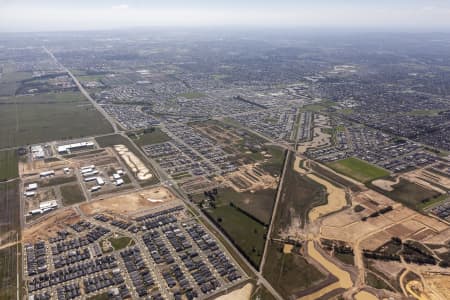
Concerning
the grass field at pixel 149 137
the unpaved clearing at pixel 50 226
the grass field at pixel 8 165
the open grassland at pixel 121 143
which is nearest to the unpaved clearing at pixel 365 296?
the unpaved clearing at pixel 50 226

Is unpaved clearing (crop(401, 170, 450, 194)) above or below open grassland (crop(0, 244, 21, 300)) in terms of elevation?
above

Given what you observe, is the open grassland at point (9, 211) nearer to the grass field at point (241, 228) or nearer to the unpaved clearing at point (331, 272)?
the grass field at point (241, 228)

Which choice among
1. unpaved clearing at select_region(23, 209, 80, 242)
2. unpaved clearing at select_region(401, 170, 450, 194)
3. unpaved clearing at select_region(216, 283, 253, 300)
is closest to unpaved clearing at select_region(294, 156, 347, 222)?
unpaved clearing at select_region(401, 170, 450, 194)

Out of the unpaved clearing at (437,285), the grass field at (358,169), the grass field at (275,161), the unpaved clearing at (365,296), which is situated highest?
the grass field at (275,161)

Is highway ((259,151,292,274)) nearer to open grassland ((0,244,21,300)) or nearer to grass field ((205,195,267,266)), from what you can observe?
grass field ((205,195,267,266))

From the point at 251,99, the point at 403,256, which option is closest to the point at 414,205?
the point at 403,256
